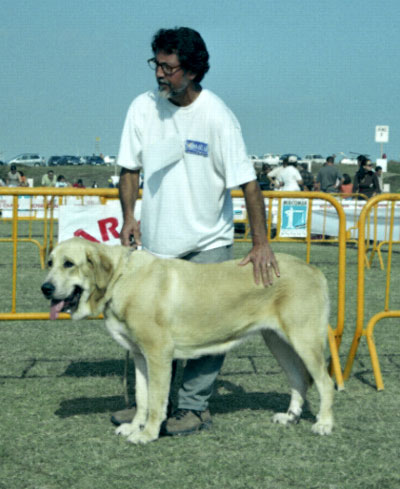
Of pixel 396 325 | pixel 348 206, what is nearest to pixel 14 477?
pixel 396 325

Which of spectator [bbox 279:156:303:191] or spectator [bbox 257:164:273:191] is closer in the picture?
spectator [bbox 279:156:303:191]

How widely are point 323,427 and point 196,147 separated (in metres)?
1.84

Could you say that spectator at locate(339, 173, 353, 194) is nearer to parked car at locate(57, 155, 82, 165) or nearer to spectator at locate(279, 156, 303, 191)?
spectator at locate(279, 156, 303, 191)

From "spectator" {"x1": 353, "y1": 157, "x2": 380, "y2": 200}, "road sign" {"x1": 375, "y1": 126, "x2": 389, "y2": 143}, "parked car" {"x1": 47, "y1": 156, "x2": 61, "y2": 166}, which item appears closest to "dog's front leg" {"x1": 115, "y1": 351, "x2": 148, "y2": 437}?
"spectator" {"x1": 353, "y1": 157, "x2": 380, "y2": 200}

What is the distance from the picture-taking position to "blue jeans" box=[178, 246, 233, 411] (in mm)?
4656

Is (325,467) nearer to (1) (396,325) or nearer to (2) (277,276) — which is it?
(2) (277,276)

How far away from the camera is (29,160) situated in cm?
6962

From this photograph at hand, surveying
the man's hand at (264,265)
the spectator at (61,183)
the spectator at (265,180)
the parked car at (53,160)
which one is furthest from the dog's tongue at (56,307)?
the parked car at (53,160)

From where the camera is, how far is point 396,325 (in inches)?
318

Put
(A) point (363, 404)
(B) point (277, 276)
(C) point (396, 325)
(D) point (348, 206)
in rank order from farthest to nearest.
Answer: (D) point (348, 206), (C) point (396, 325), (A) point (363, 404), (B) point (277, 276)

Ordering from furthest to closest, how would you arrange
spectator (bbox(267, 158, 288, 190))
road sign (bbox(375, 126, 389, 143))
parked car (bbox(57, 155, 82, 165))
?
parked car (bbox(57, 155, 82, 165)) → road sign (bbox(375, 126, 389, 143)) → spectator (bbox(267, 158, 288, 190))

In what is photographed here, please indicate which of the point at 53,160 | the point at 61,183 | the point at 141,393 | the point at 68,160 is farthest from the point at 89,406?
the point at 53,160

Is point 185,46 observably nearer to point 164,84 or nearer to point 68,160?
point 164,84

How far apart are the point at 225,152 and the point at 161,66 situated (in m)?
0.63
